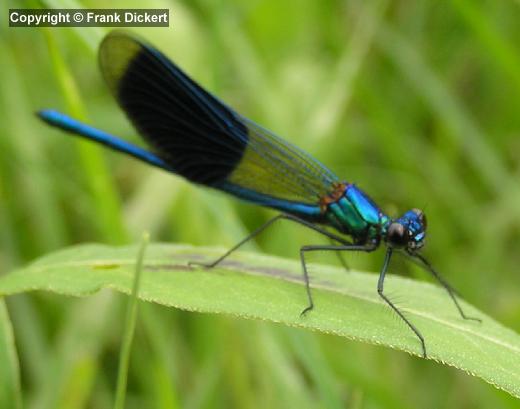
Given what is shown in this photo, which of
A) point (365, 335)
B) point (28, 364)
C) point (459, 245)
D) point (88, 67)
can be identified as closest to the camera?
point (365, 335)

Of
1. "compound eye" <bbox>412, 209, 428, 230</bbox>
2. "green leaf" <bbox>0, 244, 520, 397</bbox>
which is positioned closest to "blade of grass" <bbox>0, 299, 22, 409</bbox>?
"green leaf" <bbox>0, 244, 520, 397</bbox>

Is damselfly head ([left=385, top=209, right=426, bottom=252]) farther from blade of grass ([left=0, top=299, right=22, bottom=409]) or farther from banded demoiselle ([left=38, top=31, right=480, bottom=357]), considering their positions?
blade of grass ([left=0, top=299, right=22, bottom=409])

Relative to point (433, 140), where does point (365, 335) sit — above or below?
Answer: below

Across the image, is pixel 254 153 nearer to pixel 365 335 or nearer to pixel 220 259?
pixel 220 259

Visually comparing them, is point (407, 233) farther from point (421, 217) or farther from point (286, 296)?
point (286, 296)

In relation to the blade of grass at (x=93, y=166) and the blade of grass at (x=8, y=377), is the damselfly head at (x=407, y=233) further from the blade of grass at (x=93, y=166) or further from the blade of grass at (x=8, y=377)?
the blade of grass at (x=8, y=377)

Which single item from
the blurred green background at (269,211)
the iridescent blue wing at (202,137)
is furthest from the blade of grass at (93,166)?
the iridescent blue wing at (202,137)

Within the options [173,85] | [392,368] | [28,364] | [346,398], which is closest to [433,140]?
[392,368]

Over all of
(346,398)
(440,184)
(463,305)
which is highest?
(440,184)

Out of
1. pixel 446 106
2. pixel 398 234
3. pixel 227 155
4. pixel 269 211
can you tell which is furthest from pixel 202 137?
pixel 446 106
